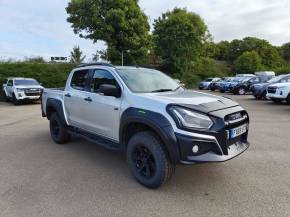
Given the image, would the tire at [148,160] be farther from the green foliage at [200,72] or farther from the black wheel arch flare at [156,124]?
the green foliage at [200,72]

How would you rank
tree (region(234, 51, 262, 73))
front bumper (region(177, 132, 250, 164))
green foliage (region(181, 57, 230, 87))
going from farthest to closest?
tree (region(234, 51, 262, 73))
green foliage (region(181, 57, 230, 87))
front bumper (region(177, 132, 250, 164))


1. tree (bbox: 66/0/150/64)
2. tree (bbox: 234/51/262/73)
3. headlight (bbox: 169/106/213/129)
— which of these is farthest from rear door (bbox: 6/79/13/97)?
tree (bbox: 234/51/262/73)

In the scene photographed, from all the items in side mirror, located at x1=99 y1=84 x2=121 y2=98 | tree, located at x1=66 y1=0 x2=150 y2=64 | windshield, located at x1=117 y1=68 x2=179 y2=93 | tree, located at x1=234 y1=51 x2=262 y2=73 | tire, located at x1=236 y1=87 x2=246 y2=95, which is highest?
tree, located at x1=66 y1=0 x2=150 y2=64

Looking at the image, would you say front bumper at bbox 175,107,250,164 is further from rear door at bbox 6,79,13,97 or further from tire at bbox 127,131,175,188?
rear door at bbox 6,79,13,97

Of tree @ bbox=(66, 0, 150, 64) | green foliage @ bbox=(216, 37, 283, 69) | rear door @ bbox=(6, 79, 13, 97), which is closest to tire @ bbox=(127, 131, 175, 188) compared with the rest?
rear door @ bbox=(6, 79, 13, 97)

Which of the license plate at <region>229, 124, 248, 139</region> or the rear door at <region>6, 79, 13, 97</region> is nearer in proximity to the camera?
the license plate at <region>229, 124, 248, 139</region>

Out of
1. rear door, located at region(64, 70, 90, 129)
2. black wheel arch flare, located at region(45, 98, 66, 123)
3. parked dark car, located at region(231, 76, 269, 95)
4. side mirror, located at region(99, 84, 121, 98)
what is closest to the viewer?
side mirror, located at region(99, 84, 121, 98)

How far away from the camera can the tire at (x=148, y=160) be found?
13.1ft

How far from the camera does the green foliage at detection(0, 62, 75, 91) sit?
76.6 feet

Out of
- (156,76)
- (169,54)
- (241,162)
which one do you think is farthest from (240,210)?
(169,54)

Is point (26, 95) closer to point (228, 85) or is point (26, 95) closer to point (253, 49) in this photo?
point (228, 85)

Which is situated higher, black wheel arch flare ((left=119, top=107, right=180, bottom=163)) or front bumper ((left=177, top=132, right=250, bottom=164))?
black wheel arch flare ((left=119, top=107, right=180, bottom=163))

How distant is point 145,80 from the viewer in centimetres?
520

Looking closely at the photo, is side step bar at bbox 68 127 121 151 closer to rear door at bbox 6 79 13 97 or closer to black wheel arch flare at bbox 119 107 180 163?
black wheel arch flare at bbox 119 107 180 163
